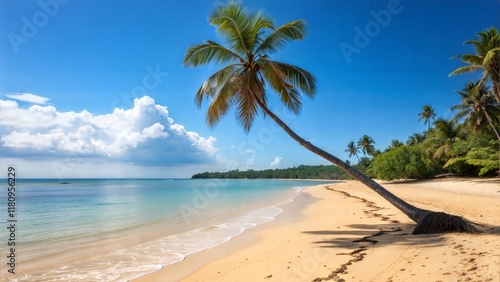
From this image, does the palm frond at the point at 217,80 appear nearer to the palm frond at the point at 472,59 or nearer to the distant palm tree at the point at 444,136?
the palm frond at the point at 472,59

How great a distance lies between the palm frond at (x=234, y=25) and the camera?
10.5m

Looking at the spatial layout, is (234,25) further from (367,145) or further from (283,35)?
(367,145)

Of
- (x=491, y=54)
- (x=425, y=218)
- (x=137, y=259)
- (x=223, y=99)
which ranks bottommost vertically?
(x=137, y=259)

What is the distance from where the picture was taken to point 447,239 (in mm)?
6832

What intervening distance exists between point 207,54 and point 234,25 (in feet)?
4.43

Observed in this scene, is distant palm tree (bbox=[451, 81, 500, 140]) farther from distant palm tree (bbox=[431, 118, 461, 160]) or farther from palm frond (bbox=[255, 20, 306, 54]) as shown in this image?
palm frond (bbox=[255, 20, 306, 54])

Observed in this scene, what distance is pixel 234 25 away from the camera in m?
10.5

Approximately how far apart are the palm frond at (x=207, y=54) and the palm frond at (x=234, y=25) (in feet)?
1.10

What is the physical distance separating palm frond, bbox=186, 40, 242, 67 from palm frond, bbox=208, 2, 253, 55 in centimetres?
33

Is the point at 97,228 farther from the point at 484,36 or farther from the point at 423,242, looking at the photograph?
the point at 484,36

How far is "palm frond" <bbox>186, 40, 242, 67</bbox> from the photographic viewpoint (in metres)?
10.8

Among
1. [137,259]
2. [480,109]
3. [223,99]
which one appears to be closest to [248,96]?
[223,99]

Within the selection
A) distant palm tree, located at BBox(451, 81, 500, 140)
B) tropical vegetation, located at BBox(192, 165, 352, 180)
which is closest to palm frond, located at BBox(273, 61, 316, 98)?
distant palm tree, located at BBox(451, 81, 500, 140)

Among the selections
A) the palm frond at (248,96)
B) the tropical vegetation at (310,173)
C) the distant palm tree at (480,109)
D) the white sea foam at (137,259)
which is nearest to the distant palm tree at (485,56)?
the distant palm tree at (480,109)
